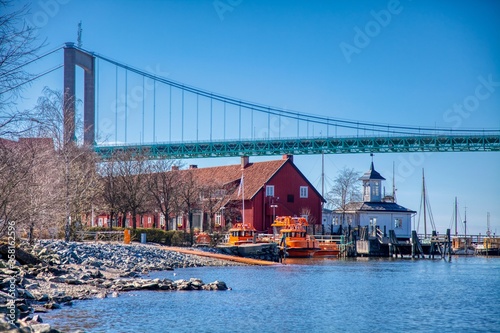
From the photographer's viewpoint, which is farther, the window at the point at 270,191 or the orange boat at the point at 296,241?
the window at the point at 270,191

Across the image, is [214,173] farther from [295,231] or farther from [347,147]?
[347,147]

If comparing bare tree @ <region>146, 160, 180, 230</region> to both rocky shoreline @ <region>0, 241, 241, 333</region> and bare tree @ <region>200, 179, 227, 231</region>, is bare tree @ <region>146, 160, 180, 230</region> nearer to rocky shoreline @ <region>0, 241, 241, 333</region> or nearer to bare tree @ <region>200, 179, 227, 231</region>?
bare tree @ <region>200, 179, 227, 231</region>

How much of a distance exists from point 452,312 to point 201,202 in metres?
42.1

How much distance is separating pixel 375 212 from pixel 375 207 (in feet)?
1.73

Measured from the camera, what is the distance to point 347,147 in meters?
93.6

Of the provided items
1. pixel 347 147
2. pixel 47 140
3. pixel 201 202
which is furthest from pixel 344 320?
pixel 347 147

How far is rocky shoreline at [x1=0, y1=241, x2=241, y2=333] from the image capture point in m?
17.4

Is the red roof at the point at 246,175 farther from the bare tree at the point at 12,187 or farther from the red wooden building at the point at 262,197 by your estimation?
the bare tree at the point at 12,187

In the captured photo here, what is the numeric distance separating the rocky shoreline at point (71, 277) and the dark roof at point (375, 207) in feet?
119

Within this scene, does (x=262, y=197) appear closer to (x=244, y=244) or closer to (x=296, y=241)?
(x=296, y=241)

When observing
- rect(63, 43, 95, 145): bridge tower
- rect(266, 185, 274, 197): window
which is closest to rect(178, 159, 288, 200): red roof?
rect(266, 185, 274, 197): window

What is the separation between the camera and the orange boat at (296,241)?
176 feet

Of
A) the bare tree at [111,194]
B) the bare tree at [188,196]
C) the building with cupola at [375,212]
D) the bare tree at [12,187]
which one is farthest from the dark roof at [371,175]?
the bare tree at [12,187]

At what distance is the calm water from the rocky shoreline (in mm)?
753
